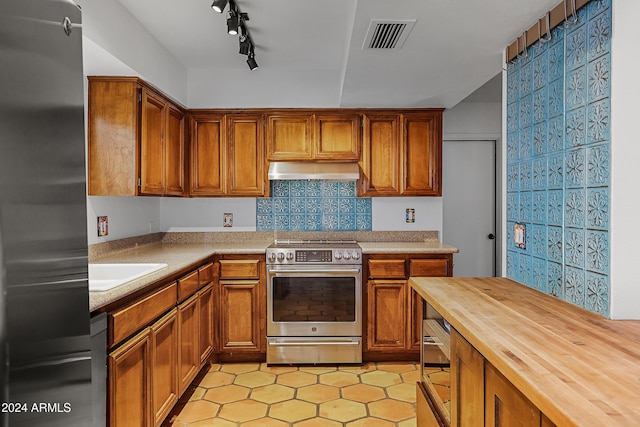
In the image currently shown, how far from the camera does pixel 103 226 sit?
9.12 ft

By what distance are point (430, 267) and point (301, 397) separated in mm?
1418

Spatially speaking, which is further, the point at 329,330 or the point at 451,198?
the point at 451,198

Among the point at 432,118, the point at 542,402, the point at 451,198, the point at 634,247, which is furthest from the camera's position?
the point at 451,198

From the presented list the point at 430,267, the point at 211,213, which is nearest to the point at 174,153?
the point at 211,213

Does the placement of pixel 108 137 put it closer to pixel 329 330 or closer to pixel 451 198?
pixel 329 330

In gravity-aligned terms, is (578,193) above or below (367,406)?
above

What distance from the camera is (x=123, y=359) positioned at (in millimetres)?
1761

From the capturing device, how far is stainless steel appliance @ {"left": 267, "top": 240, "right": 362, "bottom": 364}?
3234 millimetres

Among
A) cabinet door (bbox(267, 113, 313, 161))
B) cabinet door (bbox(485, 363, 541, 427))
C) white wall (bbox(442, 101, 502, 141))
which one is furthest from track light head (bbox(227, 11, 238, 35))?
white wall (bbox(442, 101, 502, 141))

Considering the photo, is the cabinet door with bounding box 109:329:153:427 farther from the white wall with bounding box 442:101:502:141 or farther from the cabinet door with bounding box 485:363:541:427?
the white wall with bounding box 442:101:502:141

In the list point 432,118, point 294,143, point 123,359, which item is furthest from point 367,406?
point 432,118

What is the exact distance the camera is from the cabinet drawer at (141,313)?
170cm

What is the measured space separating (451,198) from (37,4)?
4.22 meters

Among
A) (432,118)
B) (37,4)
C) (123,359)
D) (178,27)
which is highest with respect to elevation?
(178,27)
